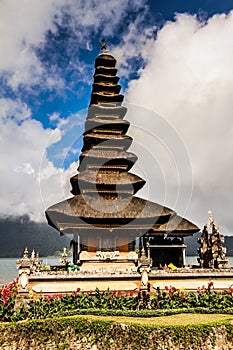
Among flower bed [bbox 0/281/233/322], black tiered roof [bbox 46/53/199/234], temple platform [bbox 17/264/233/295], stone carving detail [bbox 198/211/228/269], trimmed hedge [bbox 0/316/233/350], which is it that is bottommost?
trimmed hedge [bbox 0/316/233/350]

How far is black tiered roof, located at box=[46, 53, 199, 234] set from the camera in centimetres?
2717

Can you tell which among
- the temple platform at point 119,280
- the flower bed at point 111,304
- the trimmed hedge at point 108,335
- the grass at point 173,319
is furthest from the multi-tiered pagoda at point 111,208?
the trimmed hedge at point 108,335

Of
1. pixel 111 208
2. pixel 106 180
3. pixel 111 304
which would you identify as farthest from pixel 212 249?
Result: pixel 111 304

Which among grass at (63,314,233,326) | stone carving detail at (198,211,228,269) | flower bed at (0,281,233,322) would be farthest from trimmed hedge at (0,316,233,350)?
stone carving detail at (198,211,228,269)

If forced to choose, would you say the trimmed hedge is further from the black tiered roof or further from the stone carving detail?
the stone carving detail

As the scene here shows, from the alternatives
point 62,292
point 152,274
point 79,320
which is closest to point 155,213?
point 152,274

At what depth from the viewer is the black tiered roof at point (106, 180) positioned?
2717cm

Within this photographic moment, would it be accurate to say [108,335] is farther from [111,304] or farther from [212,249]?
[212,249]

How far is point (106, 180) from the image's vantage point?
3020 cm

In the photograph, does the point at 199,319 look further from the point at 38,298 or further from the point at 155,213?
the point at 155,213

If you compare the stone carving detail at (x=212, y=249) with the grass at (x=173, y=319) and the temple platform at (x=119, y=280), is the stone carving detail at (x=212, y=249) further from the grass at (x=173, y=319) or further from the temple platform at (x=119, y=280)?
the grass at (x=173, y=319)

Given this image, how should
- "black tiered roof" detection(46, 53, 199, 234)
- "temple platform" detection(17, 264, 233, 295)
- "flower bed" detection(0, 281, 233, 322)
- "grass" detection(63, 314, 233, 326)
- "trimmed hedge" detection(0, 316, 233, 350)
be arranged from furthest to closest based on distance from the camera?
"black tiered roof" detection(46, 53, 199, 234), "temple platform" detection(17, 264, 233, 295), "flower bed" detection(0, 281, 233, 322), "grass" detection(63, 314, 233, 326), "trimmed hedge" detection(0, 316, 233, 350)

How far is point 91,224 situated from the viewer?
89.1 feet

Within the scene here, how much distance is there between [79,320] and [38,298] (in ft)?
16.4
